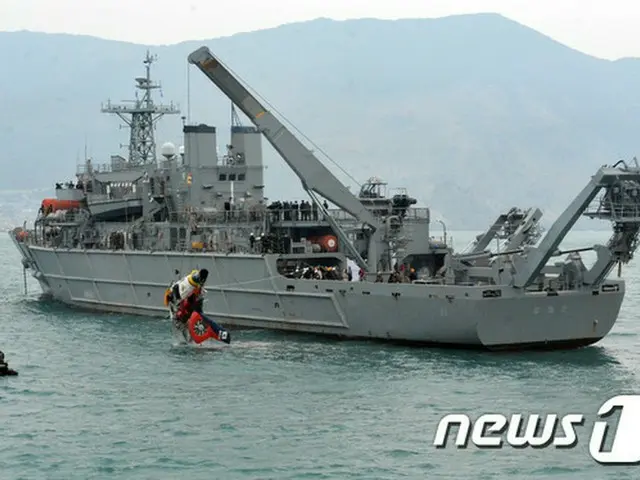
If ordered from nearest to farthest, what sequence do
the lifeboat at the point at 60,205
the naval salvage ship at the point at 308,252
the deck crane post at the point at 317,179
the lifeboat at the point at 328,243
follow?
the naval salvage ship at the point at 308,252
the deck crane post at the point at 317,179
the lifeboat at the point at 328,243
the lifeboat at the point at 60,205

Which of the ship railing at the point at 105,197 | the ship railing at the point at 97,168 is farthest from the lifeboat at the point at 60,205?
the ship railing at the point at 97,168

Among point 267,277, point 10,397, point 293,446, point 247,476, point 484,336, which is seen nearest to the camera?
point 247,476

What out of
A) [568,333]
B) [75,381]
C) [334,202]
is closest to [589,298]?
[568,333]

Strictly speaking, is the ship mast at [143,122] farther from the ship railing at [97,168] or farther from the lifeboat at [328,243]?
the lifeboat at [328,243]

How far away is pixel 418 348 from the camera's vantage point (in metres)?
30.2

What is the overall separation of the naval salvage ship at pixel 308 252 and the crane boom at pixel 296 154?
5cm

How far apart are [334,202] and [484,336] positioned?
25.4ft

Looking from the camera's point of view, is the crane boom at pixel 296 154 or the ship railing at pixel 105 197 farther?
the ship railing at pixel 105 197

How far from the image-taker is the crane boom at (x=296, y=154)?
33906 mm

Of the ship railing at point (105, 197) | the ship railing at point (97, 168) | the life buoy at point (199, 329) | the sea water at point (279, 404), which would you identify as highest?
the ship railing at point (97, 168)

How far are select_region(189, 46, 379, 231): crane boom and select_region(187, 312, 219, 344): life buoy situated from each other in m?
5.65

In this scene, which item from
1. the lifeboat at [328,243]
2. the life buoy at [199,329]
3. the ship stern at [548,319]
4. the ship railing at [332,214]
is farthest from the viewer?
the ship railing at [332,214]

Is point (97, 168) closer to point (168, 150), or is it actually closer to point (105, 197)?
point (105, 197)

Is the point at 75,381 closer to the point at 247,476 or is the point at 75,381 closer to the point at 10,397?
the point at 10,397
